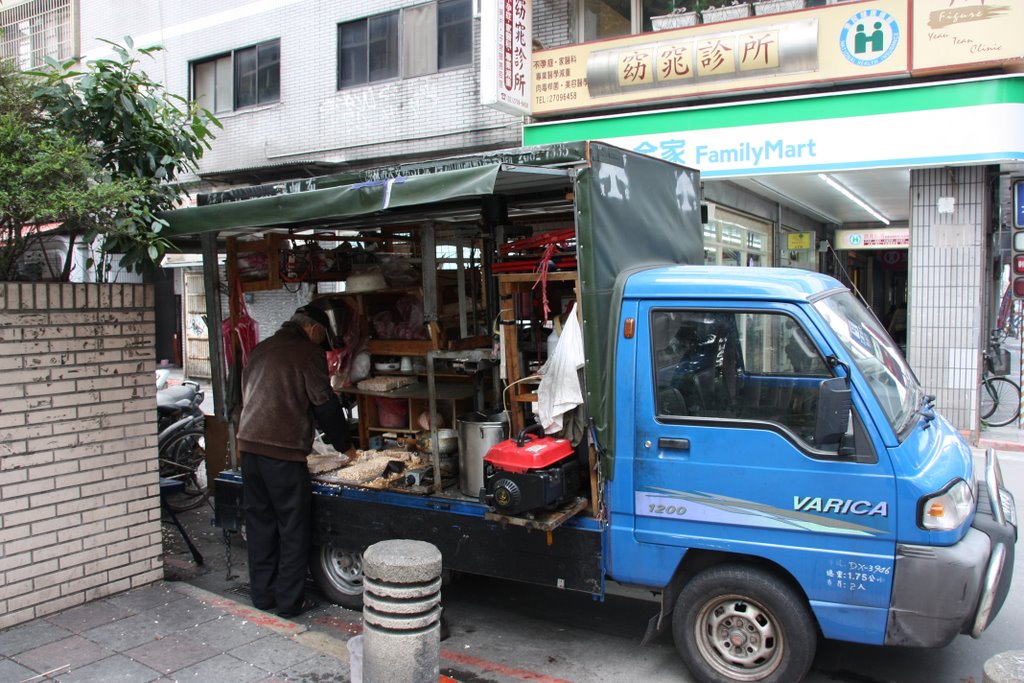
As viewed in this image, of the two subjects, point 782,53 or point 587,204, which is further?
point 782,53

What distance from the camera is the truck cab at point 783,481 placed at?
3.58m

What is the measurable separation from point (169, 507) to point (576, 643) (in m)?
3.07

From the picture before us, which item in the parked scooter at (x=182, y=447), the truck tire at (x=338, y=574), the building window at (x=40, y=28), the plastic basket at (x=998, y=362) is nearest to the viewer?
the truck tire at (x=338, y=574)

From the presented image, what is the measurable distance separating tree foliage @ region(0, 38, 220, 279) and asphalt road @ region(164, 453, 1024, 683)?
251 cm

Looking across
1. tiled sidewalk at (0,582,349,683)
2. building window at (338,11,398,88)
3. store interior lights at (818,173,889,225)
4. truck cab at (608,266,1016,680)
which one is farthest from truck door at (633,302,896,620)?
building window at (338,11,398,88)

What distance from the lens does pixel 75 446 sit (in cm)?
479

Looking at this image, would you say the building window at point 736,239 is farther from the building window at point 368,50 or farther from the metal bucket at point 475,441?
the metal bucket at point 475,441

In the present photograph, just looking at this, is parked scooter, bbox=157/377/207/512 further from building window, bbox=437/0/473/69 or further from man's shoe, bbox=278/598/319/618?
building window, bbox=437/0/473/69

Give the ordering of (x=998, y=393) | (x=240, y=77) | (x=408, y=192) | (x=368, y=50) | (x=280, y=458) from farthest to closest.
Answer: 1. (x=240, y=77)
2. (x=368, y=50)
3. (x=998, y=393)
4. (x=280, y=458)
5. (x=408, y=192)

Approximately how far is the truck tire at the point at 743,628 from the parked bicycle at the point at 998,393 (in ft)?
28.1

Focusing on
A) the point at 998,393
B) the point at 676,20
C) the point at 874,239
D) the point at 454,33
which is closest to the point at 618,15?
the point at 676,20

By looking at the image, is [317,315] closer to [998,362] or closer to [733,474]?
[733,474]

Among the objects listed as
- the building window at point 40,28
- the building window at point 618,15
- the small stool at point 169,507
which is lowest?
the small stool at point 169,507

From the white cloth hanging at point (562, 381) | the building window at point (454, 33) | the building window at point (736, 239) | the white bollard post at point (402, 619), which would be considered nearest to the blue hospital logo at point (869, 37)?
the building window at point (736, 239)
